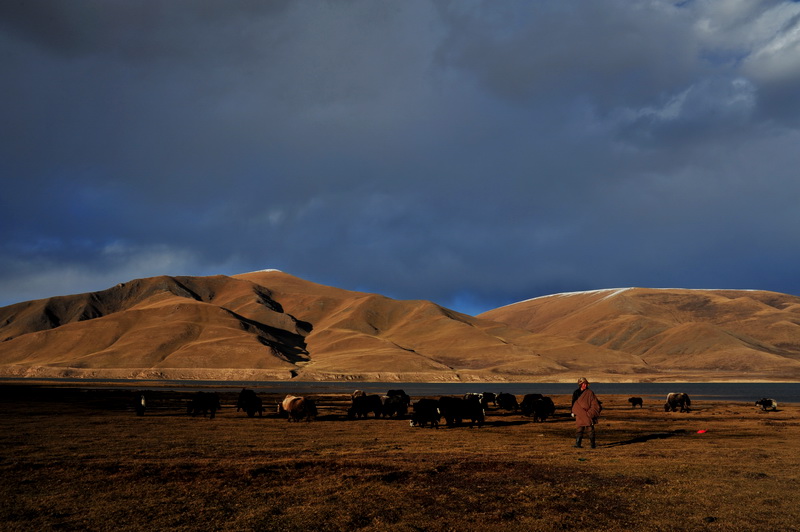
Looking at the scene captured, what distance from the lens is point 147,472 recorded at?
1773 cm

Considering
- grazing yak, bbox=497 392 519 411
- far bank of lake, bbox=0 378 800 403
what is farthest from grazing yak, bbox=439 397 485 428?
far bank of lake, bbox=0 378 800 403

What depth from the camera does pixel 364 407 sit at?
45.0 meters

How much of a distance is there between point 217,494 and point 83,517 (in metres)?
3.03

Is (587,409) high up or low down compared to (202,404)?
up

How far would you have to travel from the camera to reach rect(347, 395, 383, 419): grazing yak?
44531 mm

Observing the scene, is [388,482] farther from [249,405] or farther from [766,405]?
[766,405]

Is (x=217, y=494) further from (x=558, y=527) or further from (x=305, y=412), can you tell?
(x=305, y=412)

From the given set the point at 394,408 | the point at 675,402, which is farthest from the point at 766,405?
the point at 394,408

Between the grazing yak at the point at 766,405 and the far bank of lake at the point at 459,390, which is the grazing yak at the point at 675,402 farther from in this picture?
the far bank of lake at the point at 459,390

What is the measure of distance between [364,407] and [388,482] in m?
28.9

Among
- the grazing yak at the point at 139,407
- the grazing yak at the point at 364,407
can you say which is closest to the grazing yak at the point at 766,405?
the grazing yak at the point at 364,407

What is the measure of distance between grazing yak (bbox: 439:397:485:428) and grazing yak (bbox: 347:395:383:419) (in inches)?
322

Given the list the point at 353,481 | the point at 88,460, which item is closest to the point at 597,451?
the point at 353,481

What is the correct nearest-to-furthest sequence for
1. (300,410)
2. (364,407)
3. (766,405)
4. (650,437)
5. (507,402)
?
(650,437)
(300,410)
(364,407)
(507,402)
(766,405)
